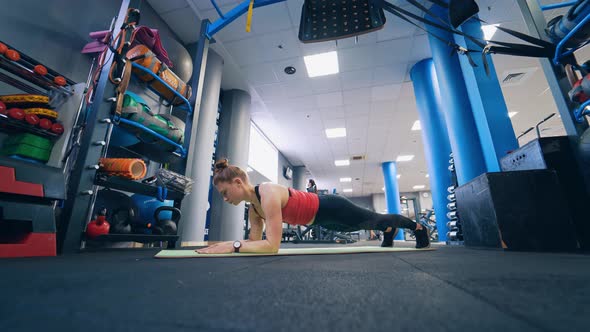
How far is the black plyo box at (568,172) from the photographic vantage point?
1548 mm

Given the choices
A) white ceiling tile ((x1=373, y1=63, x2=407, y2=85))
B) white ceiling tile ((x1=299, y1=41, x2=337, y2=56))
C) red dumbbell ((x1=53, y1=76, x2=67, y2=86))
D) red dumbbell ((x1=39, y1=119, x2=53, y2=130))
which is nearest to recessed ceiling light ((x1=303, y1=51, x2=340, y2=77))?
white ceiling tile ((x1=299, y1=41, x2=337, y2=56))

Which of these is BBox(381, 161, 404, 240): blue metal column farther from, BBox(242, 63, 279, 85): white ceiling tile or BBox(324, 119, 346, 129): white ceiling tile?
BBox(242, 63, 279, 85): white ceiling tile

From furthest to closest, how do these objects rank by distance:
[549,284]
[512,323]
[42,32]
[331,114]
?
[331,114]
[42,32]
[549,284]
[512,323]

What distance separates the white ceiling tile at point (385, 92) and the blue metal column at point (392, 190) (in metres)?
4.50

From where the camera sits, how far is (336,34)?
1.89 metres

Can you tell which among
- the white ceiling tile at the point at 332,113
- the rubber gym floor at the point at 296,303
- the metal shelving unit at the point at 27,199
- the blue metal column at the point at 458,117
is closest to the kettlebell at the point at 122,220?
the metal shelving unit at the point at 27,199

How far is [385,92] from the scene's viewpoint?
5.10 m

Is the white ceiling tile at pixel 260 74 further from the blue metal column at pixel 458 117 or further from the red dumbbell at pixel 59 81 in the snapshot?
the red dumbbell at pixel 59 81

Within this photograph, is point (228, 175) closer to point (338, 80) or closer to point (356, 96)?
point (338, 80)

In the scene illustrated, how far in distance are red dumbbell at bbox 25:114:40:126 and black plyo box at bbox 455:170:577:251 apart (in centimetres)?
303

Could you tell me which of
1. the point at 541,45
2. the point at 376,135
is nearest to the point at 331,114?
the point at 376,135

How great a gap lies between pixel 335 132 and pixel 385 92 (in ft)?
6.71

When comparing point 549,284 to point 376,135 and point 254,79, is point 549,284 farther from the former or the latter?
point 376,135

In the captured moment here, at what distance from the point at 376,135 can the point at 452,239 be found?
464 centimetres
